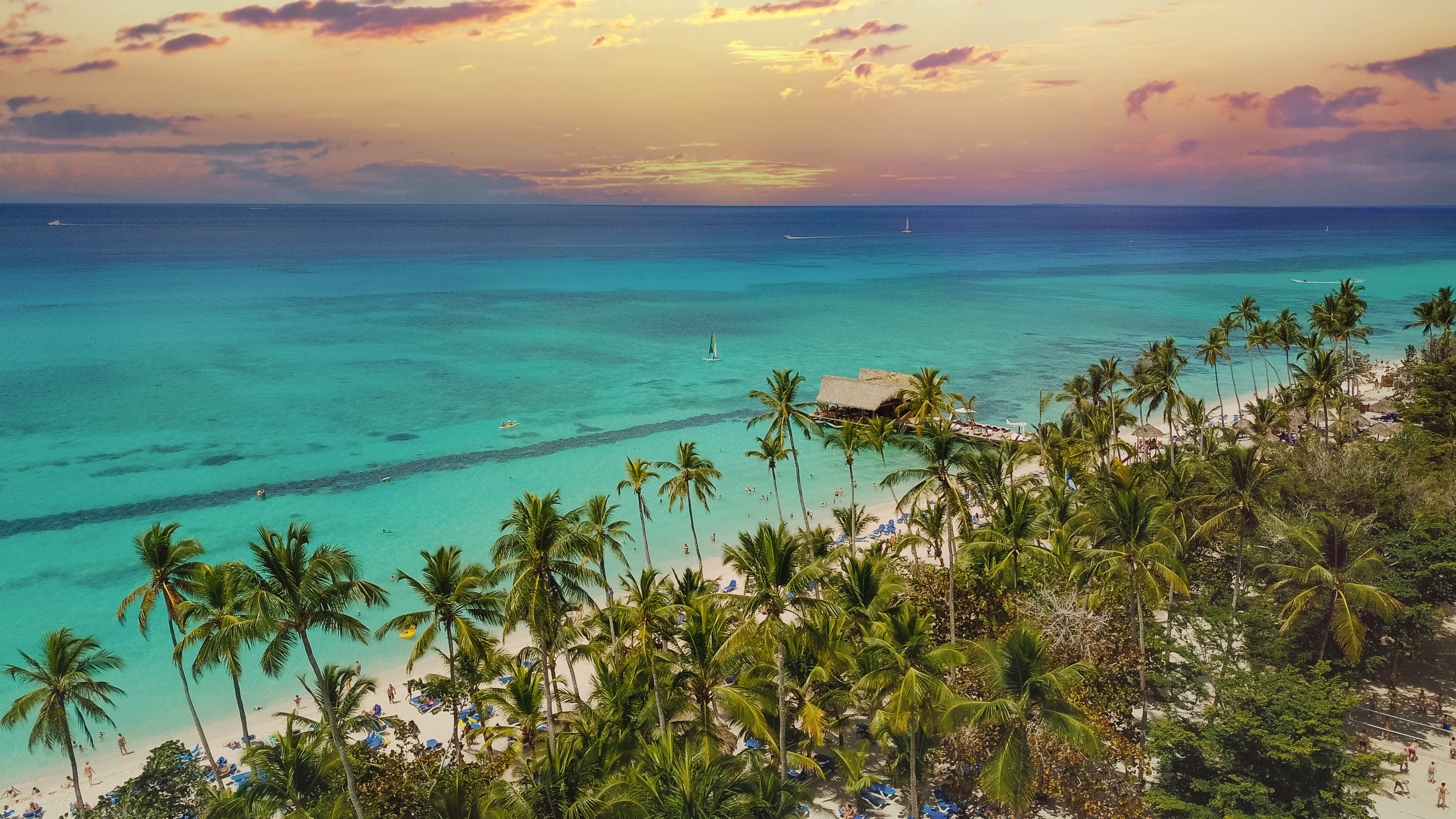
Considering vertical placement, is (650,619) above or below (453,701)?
above

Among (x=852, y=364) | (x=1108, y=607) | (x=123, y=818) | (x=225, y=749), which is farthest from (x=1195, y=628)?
(x=852, y=364)

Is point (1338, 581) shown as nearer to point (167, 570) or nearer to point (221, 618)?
point (221, 618)

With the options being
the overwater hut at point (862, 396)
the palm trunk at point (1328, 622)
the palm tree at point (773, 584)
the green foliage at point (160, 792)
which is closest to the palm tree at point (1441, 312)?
the overwater hut at point (862, 396)

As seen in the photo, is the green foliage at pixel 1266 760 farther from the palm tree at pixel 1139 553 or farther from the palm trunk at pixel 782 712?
the palm trunk at pixel 782 712

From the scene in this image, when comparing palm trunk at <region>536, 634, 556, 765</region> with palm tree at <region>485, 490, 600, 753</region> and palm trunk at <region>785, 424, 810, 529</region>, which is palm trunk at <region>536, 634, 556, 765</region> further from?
palm trunk at <region>785, 424, 810, 529</region>

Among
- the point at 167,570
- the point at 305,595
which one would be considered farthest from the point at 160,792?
the point at 305,595

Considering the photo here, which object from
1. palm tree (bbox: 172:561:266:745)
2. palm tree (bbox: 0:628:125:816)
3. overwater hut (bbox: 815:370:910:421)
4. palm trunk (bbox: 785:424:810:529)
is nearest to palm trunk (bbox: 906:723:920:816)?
palm tree (bbox: 172:561:266:745)
